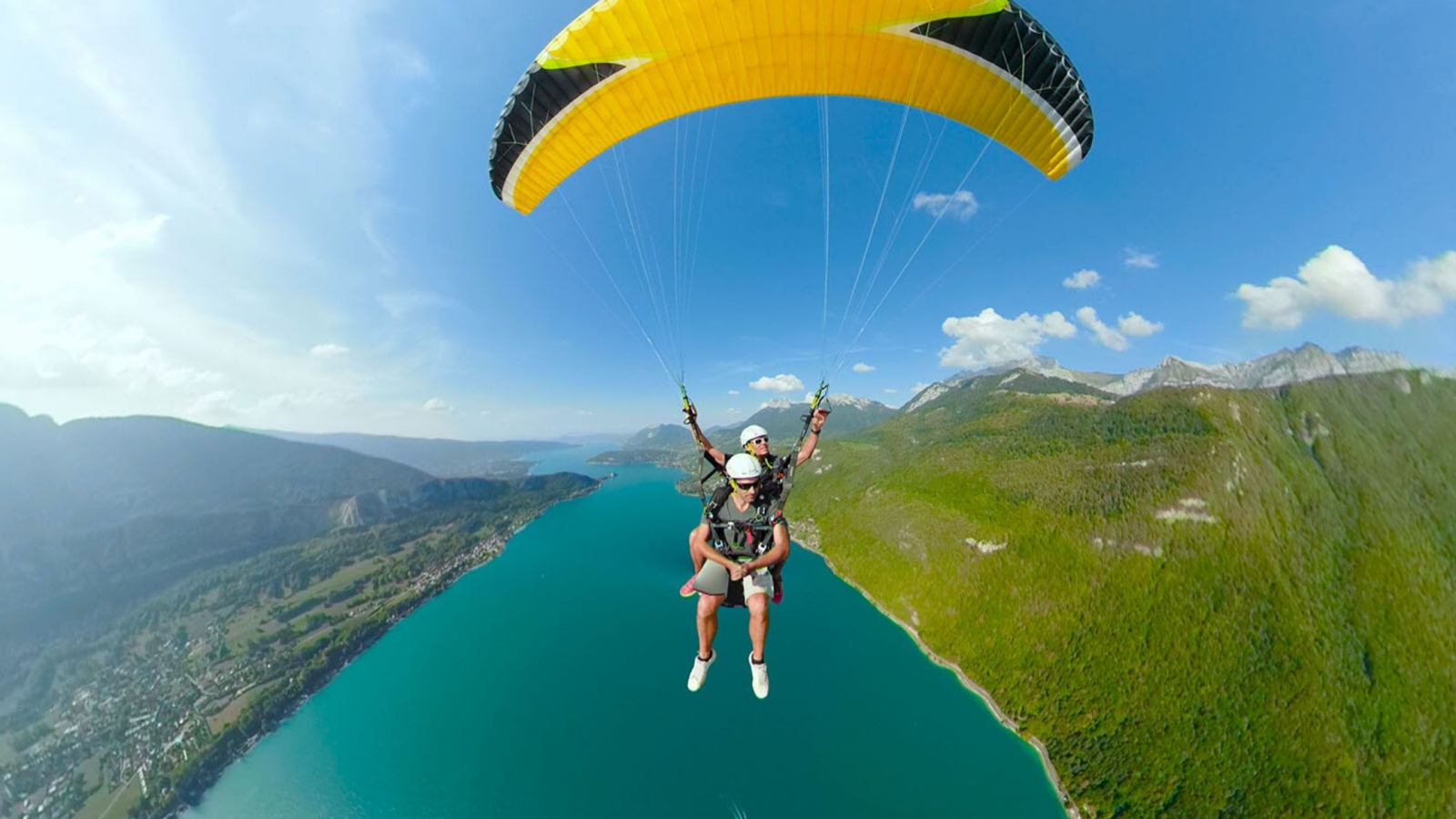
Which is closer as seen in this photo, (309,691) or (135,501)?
(309,691)

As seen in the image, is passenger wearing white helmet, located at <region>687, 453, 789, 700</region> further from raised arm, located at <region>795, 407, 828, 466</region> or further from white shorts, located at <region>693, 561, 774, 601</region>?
raised arm, located at <region>795, 407, 828, 466</region>

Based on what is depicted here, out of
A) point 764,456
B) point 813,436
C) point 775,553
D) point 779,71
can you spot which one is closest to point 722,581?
point 775,553

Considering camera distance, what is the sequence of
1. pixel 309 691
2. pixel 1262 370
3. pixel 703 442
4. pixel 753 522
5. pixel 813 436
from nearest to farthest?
pixel 753 522 < pixel 703 442 < pixel 813 436 < pixel 309 691 < pixel 1262 370

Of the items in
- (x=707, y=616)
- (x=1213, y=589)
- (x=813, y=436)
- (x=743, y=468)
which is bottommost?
(x=1213, y=589)

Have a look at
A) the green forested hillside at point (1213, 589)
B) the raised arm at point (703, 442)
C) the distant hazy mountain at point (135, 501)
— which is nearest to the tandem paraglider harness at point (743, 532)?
the raised arm at point (703, 442)

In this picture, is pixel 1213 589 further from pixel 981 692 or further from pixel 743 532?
pixel 743 532

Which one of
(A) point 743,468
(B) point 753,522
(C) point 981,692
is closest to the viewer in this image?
(A) point 743,468

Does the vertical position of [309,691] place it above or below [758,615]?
below
